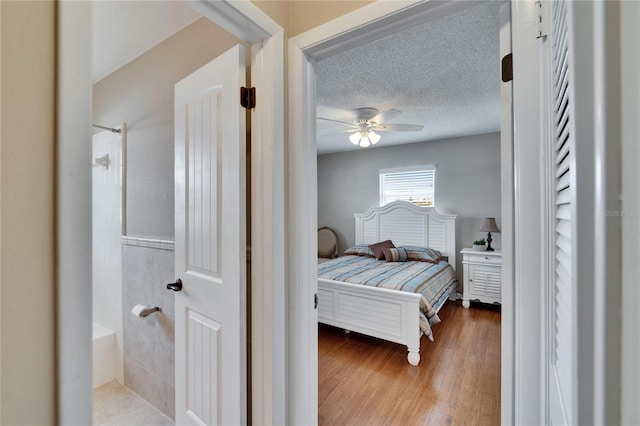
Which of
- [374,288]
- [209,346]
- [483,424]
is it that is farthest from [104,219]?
[483,424]

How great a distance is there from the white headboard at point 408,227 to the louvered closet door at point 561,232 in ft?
12.6

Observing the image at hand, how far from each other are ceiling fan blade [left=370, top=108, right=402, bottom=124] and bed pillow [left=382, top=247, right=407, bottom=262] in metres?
1.96

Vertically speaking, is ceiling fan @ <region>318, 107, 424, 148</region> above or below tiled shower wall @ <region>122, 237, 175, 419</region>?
above

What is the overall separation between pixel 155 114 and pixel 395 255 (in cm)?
338

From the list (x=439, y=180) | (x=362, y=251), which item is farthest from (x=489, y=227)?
(x=362, y=251)

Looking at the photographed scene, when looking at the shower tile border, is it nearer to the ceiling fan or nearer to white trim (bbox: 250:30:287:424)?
white trim (bbox: 250:30:287:424)

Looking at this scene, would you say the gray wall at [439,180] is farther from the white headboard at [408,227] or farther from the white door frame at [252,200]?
the white door frame at [252,200]

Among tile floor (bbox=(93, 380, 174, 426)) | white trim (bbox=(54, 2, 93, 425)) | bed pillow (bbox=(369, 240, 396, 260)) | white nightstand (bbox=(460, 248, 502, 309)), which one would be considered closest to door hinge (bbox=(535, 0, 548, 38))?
white trim (bbox=(54, 2, 93, 425))

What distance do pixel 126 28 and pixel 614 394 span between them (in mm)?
2478

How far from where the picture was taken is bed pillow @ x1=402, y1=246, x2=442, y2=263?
4.09 m

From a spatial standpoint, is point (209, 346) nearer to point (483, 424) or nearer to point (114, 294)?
point (114, 294)

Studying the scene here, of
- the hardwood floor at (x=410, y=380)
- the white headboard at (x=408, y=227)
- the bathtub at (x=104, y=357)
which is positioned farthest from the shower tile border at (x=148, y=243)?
the white headboard at (x=408, y=227)

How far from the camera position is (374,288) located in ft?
9.07

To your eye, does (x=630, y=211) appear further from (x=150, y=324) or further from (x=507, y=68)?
(x=150, y=324)
